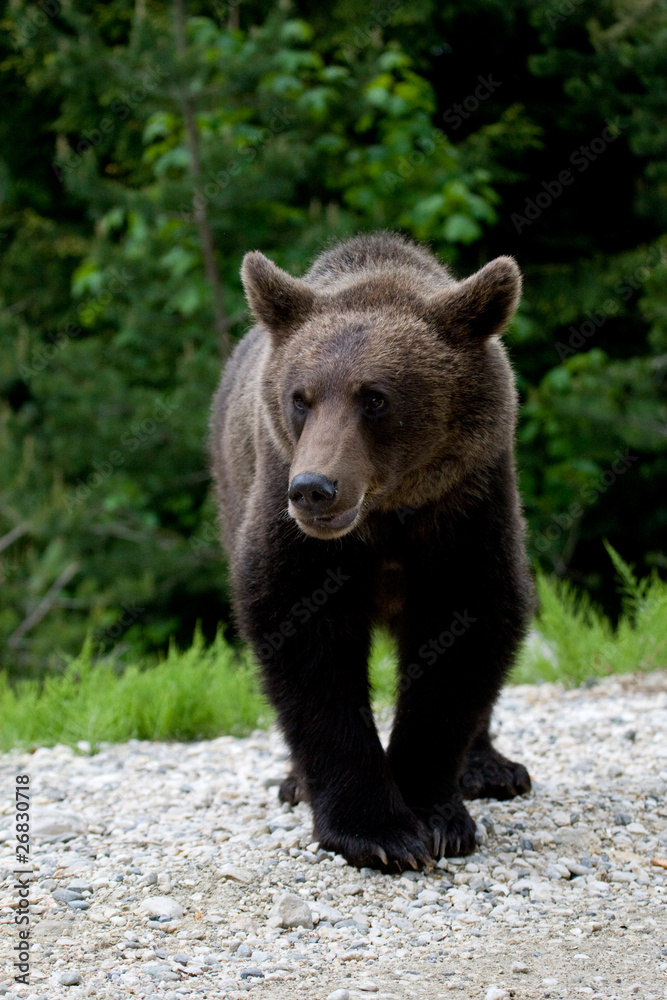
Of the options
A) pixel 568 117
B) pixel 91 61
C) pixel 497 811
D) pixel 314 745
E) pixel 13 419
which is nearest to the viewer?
pixel 314 745

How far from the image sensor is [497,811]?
4.56 m

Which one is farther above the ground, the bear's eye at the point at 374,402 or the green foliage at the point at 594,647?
the bear's eye at the point at 374,402

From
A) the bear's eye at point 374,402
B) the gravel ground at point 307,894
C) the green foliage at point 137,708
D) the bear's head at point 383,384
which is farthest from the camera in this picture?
the green foliage at point 137,708

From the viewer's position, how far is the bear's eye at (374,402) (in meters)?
3.69

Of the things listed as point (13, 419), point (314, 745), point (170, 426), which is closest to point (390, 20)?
point (170, 426)

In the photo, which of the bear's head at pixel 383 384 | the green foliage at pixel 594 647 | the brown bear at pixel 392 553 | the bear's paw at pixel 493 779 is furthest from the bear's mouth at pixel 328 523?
the green foliage at pixel 594 647

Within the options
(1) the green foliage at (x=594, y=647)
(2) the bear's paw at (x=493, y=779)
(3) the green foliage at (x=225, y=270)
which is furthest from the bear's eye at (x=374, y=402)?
(3) the green foliage at (x=225, y=270)

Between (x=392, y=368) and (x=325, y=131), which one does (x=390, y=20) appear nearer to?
(x=325, y=131)

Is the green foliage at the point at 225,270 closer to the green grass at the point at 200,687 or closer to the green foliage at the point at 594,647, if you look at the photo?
the green foliage at the point at 594,647

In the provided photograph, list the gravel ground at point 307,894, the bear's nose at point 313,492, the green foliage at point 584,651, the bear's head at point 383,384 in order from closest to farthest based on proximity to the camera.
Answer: the gravel ground at point 307,894, the bear's nose at point 313,492, the bear's head at point 383,384, the green foliage at point 584,651

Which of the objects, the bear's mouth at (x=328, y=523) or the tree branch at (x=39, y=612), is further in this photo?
the tree branch at (x=39, y=612)

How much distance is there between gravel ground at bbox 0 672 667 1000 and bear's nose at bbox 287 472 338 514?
4.11ft

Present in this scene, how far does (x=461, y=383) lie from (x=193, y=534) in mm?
8409

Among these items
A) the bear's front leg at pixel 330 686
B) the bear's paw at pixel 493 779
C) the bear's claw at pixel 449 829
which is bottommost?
the bear's paw at pixel 493 779
